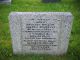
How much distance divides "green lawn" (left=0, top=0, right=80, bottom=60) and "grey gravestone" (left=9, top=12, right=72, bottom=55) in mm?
156

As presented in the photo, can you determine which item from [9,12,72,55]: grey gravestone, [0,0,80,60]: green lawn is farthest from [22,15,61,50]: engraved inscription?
[0,0,80,60]: green lawn

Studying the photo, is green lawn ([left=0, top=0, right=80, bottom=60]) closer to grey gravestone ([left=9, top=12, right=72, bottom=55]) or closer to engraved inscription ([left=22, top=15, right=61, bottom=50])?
grey gravestone ([left=9, top=12, right=72, bottom=55])

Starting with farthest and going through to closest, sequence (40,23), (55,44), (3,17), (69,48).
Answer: (3,17) → (69,48) → (55,44) → (40,23)

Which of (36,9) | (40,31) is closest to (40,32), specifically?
(40,31)

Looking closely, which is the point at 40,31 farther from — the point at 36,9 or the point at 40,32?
the point at 36,9

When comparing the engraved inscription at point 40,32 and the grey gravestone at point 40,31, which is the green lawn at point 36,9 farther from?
the engraved inscription at point 40,32

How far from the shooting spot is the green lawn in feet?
15.8

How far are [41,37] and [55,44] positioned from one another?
1.27 feet

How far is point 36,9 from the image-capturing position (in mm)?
Result: 7523

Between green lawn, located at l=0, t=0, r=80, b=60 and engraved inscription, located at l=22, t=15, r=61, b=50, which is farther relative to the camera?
green lawn, located at l=0, t=0, r=80, b=60

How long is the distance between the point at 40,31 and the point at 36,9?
3.06m

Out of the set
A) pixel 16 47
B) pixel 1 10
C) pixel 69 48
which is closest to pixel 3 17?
pixel 1 10

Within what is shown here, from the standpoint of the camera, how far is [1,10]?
24.7 ft

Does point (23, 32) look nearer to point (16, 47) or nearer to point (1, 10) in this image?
point (16, 47)
